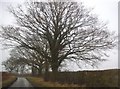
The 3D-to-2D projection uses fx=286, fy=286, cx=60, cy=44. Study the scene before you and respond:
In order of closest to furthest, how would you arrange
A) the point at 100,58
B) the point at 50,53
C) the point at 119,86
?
1. the point at 119,86
2. the point at 100,58
3. the point at 50,53

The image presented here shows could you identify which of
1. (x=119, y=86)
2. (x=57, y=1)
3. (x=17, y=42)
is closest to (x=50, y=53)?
(x=17, y=42)

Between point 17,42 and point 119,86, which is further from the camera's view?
point 17,42

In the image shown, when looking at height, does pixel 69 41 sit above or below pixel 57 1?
below

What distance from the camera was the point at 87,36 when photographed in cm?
3422

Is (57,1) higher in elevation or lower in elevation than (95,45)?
higher

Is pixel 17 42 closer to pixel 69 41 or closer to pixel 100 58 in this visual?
pixel 69 41

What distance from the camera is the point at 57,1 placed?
36.1 metres

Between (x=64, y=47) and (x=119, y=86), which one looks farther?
(x=64, y=47)

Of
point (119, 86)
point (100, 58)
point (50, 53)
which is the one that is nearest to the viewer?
point (119, 86)

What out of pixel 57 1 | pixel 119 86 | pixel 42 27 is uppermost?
pixel 57 1

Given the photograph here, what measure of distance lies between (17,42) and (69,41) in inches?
253

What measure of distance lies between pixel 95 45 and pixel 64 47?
387 centimetres

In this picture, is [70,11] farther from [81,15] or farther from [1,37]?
[1,37]

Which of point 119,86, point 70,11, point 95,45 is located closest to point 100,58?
point 95,45
